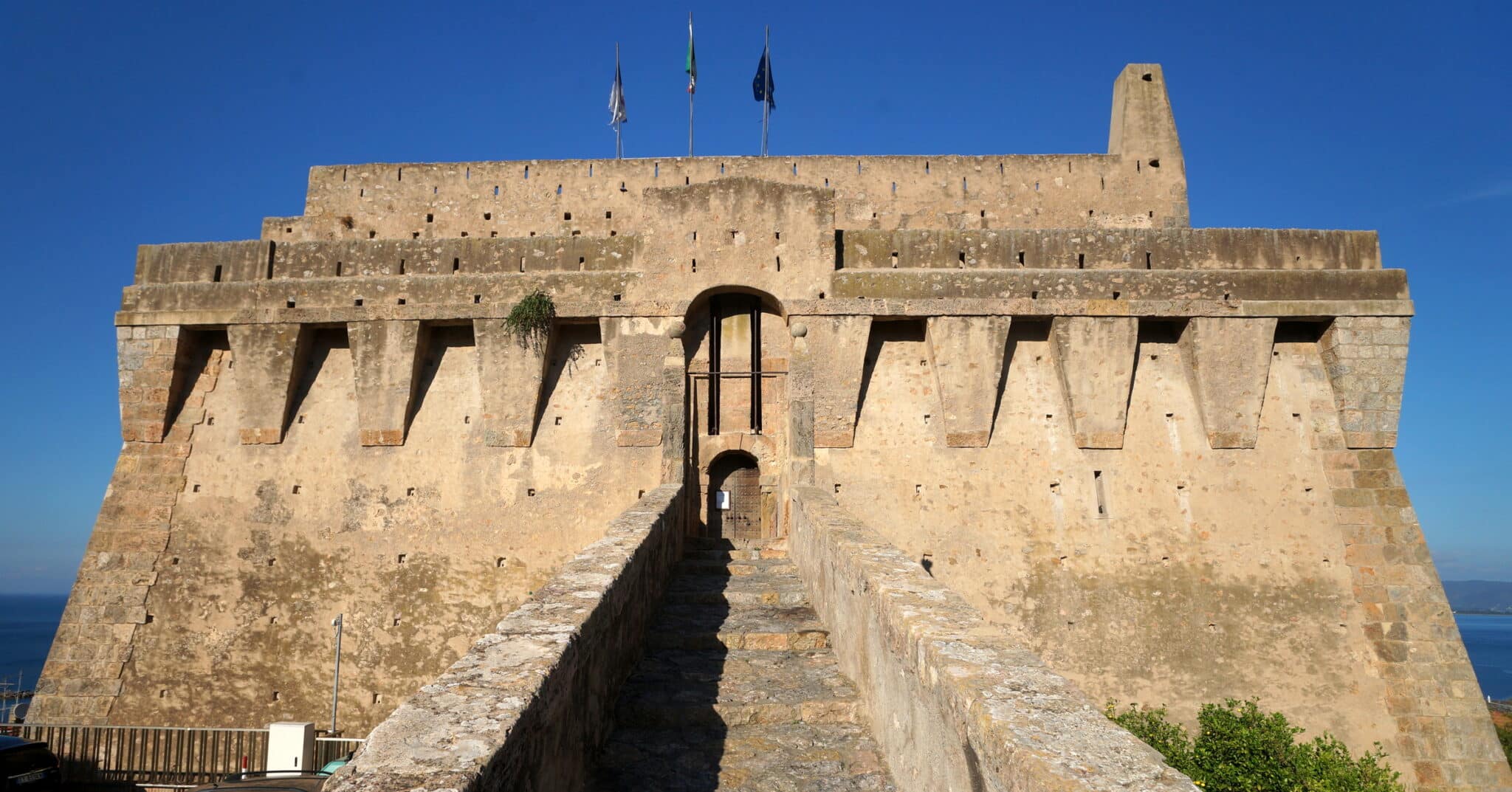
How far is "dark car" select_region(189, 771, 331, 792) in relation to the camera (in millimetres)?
8109

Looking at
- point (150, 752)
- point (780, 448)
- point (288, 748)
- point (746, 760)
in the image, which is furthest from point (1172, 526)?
point (150, 752)

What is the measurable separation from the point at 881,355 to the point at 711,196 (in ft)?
11.0

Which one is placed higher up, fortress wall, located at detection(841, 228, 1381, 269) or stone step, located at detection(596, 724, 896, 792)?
fortress wall, located at detection(841, 228, 1381, 269)

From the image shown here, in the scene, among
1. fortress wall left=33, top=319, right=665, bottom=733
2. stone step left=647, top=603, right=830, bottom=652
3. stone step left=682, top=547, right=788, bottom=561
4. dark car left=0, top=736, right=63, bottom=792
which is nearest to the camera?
stone step left=647, top=603, right=830, bottom=652

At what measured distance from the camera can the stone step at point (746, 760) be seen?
14.6ft

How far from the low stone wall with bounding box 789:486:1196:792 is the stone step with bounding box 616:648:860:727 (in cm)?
22

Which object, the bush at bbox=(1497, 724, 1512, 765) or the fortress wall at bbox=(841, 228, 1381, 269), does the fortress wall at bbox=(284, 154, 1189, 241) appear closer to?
the fortress wall at bbox=(841, 228, 1381, 269)

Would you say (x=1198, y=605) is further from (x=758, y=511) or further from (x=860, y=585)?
(x=860, y=585)

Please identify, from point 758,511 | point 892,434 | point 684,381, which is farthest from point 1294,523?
point 684,381

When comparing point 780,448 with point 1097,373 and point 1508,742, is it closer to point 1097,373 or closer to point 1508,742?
point 1097,373

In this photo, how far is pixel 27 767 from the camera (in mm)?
10047

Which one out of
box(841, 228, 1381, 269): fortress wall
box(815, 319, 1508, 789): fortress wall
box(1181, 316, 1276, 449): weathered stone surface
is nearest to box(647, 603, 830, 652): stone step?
box(815, 319, 1508, 789): fortress wall

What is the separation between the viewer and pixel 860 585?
5500 mm

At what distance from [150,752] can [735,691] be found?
966cm
